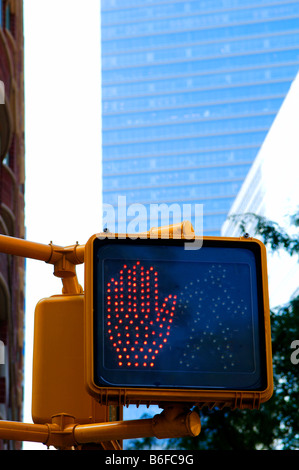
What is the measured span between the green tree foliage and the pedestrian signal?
12.7 meters

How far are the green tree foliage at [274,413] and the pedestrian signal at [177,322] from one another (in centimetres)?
1267

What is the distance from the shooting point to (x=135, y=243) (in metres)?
2.26

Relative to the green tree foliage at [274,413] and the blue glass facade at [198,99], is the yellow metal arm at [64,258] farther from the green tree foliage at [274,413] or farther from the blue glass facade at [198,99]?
the blue glass facade at [198,99]

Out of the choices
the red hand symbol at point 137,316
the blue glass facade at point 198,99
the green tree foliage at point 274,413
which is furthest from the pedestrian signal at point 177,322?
the blue glass facade at point 198,99

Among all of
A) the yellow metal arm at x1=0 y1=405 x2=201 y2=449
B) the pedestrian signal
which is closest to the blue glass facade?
the yellow metal arm at x1=0 y1=405 x2=201 y2=449

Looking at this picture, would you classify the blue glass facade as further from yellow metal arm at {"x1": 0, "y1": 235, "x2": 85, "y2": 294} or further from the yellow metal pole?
the yellow metal pole

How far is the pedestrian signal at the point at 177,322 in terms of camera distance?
2125mm

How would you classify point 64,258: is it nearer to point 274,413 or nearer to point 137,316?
point 137,316

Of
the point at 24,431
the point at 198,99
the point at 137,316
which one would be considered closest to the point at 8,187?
the point at 24,431

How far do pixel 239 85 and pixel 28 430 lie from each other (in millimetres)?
148611

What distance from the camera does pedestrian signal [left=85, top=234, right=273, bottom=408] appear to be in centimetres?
212

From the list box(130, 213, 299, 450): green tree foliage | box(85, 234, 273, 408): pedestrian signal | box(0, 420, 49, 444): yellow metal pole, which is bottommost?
box(130, 213, 299, 450): green tree foliage
